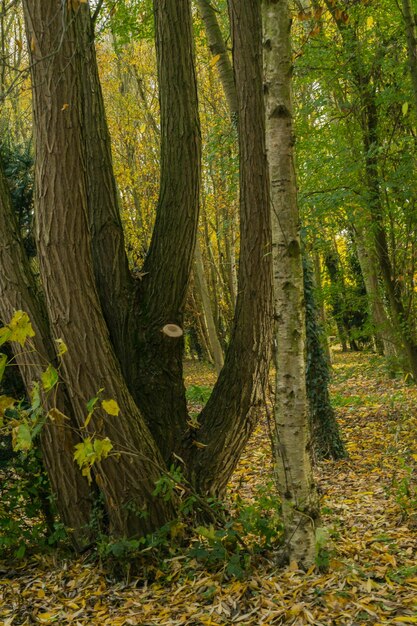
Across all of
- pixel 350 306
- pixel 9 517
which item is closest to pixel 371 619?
pixel 9 517

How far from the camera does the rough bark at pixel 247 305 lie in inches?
195

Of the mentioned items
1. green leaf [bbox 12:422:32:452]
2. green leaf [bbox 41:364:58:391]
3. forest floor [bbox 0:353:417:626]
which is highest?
green leaf [bbox 41:364:58:391]

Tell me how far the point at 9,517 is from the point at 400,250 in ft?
18.5

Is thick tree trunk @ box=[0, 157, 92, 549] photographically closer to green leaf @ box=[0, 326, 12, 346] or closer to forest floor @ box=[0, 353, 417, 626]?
forest floor @ box=[0, 353, 417, 626]

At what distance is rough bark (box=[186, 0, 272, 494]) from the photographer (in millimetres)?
4953

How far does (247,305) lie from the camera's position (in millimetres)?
5000

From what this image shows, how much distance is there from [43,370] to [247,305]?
5.28ft

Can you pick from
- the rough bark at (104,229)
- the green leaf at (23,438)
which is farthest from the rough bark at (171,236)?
the green leaf at (23,438)

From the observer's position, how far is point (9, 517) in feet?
15.9

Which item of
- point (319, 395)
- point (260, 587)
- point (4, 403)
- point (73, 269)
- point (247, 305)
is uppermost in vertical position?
point (73, 269)

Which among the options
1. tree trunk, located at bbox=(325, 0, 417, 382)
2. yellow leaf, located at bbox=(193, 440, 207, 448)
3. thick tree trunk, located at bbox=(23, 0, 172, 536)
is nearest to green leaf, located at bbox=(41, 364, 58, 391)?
thick tree trunk, located at bbox=(23, 0, 172, 536)

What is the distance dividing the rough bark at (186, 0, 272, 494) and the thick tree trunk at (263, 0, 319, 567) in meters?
1.16

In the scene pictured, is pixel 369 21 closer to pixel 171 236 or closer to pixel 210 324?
pixel 171 236

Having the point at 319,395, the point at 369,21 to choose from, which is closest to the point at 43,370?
the point at 319,395
